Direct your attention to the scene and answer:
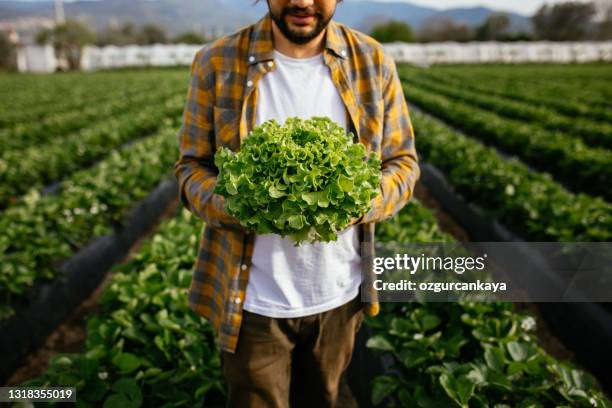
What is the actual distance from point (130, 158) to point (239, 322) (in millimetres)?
5838

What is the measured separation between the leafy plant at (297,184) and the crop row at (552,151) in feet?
19.4

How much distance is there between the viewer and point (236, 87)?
1.70 metres

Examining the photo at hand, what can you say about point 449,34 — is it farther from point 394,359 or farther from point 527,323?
point 394,359

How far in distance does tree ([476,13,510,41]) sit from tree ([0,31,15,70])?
72.0 m

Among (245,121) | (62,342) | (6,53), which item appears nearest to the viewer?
(245,121)

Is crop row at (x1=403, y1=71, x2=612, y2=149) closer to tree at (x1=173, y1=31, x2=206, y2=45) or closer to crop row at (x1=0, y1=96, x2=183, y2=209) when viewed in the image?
crop row at (x1=0, y1=96, x2=183, y2=209)

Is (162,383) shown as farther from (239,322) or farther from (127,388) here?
(239,322)

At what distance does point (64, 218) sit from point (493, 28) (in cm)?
8537

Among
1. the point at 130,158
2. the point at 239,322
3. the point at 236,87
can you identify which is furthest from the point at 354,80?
the point at 130,158

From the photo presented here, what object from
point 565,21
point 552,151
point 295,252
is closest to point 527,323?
point 295,252

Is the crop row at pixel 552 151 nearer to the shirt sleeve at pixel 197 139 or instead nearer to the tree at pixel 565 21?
the shirt sleeve at pixel 197 139

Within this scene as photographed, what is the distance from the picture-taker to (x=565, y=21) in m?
79.1

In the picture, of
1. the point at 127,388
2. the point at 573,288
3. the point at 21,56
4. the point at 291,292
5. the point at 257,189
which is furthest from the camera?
the point at 21,56

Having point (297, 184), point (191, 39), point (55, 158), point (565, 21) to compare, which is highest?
point (565, 21)
